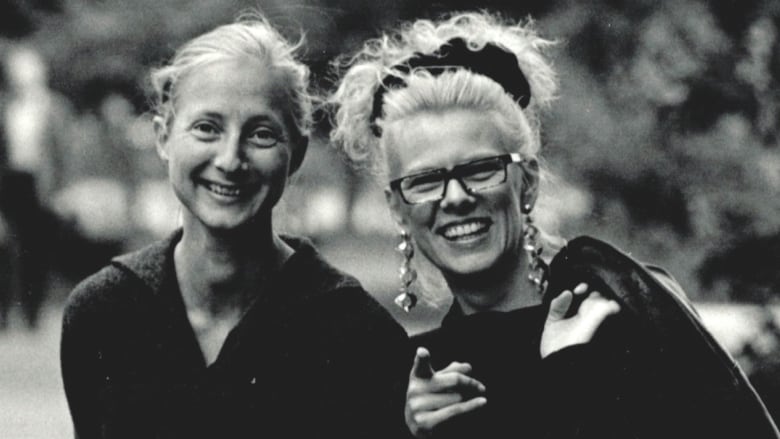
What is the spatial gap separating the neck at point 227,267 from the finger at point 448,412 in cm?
90

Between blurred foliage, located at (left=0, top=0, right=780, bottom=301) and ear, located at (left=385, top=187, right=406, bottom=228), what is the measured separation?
1.26m

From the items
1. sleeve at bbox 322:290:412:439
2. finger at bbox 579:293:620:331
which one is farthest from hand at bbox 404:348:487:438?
sleeve at bbox 322:290:412:439

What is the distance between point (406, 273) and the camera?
3.49 m

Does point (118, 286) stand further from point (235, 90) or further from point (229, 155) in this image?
point (235, 90)

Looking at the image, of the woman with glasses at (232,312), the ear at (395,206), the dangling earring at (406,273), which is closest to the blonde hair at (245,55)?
the woman with glasses at (232,312)

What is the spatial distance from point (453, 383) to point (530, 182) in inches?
32.5

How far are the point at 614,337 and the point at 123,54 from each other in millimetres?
5576

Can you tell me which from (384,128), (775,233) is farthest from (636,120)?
(384,128)

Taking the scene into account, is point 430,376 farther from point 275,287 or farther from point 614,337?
point 275,287

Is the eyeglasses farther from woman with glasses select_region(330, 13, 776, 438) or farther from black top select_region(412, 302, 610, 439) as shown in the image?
black top select_region(412, 302, 610, 439)

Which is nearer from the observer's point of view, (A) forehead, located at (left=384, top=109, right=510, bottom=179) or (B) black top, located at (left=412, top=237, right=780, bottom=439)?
(B) black top, located at (left=412, top=237, right=780, bottom=439)

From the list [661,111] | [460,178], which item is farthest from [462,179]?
[661,111]

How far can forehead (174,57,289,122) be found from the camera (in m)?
3.39

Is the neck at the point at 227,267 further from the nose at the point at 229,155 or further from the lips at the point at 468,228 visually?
the lips at the point at 468,228
